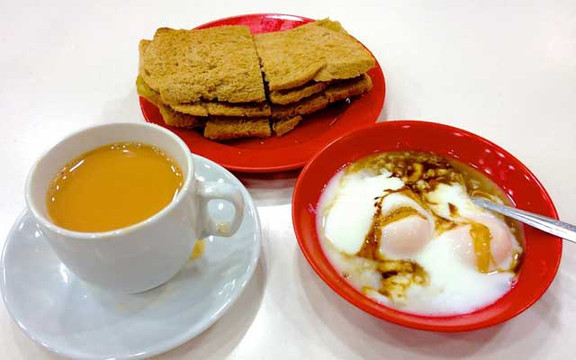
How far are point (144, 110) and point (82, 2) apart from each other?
865 millimetres

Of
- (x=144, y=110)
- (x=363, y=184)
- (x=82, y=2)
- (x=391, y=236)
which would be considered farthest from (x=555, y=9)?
(x=82, y=2)

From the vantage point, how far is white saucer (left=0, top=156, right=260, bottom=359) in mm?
801

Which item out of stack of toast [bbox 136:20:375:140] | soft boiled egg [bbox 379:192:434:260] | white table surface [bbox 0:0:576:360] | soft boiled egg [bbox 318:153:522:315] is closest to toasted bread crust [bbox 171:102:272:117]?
stack of toast [bbox 136:20:375:140]

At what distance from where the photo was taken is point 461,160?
1.14 metres

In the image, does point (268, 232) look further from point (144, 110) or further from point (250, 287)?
point (144, 110)

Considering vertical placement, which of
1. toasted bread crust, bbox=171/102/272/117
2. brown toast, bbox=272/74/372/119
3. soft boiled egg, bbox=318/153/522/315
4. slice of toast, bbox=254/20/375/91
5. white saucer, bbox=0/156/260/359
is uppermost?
slice of toast, bbox=254/20/375/91

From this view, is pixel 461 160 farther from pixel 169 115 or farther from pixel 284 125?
pixel 169 115

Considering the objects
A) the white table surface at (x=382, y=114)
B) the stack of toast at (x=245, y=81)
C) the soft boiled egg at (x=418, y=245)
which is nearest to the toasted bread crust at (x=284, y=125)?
the stack of toast at (x=245, y=81)

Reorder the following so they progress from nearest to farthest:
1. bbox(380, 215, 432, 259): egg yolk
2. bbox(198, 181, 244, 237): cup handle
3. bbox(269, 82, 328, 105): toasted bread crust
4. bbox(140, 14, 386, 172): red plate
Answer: bbox(198, 181, 244, 237): cup handle → bbox(380, 215, 432, 259): egg yolk → bbox(140, 14, 386, 172): red plate → bbox(269, 82, 328, 105): toasted bread crust

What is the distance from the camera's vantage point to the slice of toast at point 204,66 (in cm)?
125

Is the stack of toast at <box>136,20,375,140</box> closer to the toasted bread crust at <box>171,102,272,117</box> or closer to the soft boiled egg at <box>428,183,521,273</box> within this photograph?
the toasted bread crust at <box>171,102,272,117</box>

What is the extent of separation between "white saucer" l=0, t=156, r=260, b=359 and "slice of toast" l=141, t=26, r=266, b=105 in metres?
0.44

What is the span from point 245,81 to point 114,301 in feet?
2.22

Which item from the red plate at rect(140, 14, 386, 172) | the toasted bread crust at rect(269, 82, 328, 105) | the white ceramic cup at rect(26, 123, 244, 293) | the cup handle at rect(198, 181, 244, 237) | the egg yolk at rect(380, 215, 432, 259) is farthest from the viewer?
the toasted bread crust at rect(269, 82, 328, 105)
